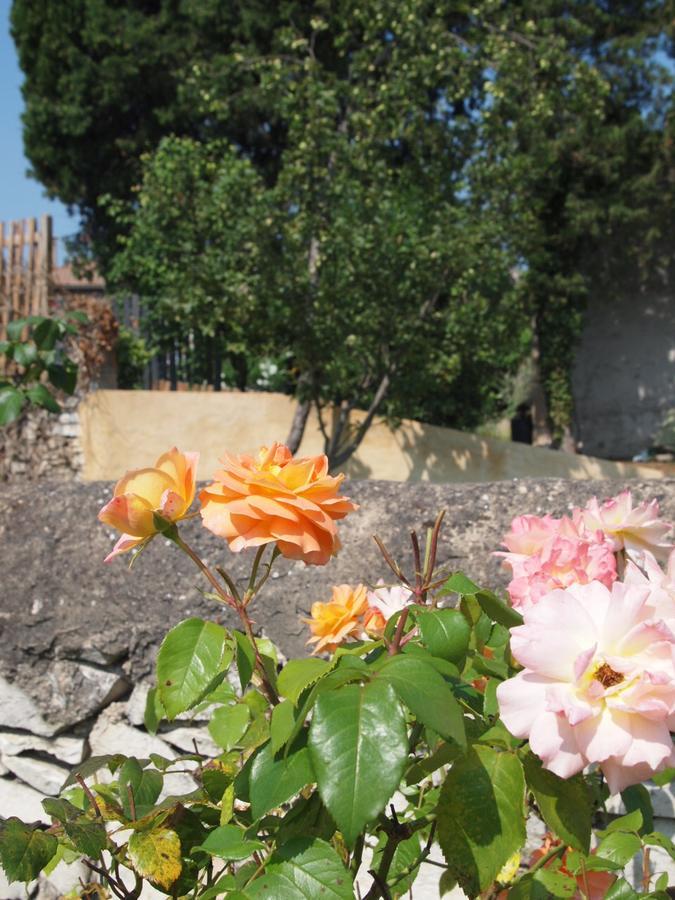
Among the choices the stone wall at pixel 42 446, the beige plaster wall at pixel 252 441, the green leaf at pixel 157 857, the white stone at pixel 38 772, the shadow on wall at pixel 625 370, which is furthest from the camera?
the shadow on wall at pixel 625 370

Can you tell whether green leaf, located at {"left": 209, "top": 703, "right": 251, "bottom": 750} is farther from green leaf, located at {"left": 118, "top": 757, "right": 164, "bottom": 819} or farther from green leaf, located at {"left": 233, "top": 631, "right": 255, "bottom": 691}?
green leaf, located at {"left": 233, "top": 631, "right": 255, "bottom": 691}

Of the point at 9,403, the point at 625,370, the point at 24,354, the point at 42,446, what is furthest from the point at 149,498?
the point at 625,370

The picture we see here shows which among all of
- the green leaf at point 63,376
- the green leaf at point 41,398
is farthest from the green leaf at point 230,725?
the green leaf at point 63,376

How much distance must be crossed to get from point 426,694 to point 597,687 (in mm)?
131

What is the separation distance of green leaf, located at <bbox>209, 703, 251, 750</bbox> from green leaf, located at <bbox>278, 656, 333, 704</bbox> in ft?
0.90

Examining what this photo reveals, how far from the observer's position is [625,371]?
13.6 meters

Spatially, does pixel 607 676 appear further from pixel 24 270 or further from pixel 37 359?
pixel 24 270

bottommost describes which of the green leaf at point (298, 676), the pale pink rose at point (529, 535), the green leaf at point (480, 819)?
the green leaf at point (480, 819)

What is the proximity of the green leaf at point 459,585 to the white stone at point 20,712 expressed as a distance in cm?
127

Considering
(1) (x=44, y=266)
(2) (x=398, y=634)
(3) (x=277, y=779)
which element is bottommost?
(3) (x=277, y=779)

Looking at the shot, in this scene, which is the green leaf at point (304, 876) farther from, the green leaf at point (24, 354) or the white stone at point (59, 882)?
the green leaf at point (24, 354)

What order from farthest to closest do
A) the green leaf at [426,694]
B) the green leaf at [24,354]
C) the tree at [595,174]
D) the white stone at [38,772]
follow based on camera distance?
the tree at [595,174], the green leaf at [24,354], the white stone at [38,772], the green leaf at [426,694]

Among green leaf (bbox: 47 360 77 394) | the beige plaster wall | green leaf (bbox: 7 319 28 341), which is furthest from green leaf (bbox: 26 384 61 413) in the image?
the beige plaster wall

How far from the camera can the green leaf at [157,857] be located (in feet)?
2.88
